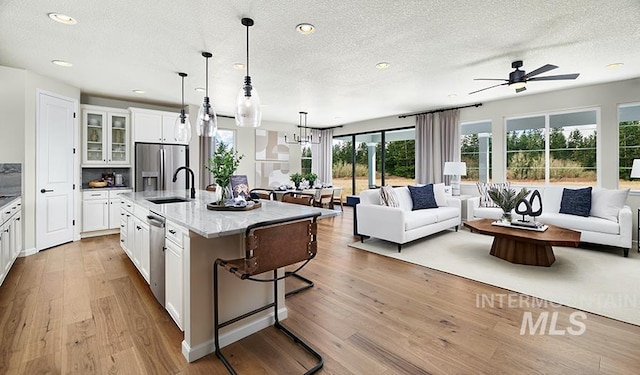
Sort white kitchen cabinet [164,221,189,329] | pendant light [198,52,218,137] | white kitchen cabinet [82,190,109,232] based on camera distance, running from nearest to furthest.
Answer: white kitchen cabinet [164,221,189,329] < pendant light [198,52,218,137] < white kitchen cabinet [82,190,109,232]

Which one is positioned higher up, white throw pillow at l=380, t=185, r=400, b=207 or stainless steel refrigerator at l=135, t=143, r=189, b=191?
stainless steel refrigerator at l=135, t=143, r=189, b=191

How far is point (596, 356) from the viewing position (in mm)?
1840

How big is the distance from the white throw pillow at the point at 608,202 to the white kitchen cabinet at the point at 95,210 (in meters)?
7.97

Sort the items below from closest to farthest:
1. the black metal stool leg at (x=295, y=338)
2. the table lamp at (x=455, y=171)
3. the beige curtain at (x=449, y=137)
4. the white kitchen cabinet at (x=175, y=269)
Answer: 1. the black metal stool leg at (x=295, y=338)
2. the white kitchen cabinet at (x=175, y=269)
3. the table lamp at (x=455, y=171)
4. the beige curtain at (x=449, y=137)

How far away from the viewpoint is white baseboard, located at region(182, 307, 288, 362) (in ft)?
6.00

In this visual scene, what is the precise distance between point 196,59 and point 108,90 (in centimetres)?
257

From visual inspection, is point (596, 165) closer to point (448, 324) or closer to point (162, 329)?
point (448, 324)

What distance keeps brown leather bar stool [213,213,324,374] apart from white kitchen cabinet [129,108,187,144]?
4.67m

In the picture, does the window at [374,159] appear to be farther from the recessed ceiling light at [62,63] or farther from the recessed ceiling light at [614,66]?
the recessed ceiling light at [62,63]

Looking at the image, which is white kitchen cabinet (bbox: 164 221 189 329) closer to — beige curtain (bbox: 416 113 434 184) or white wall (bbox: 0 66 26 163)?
white wall (bbox: 0 66 26 163)

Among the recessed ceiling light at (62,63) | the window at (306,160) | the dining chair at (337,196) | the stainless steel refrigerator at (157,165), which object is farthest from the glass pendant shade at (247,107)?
the window at (306,160)

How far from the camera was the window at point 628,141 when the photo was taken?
15.0 ft

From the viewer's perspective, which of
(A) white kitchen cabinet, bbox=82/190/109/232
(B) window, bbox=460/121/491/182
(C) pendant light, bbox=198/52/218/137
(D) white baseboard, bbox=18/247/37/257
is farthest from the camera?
(B) window, bbox=460/121/491/182

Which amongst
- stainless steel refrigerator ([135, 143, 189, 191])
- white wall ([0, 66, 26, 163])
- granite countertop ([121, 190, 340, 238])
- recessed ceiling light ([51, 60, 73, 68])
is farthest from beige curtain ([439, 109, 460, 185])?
white wall ([0, 66, 26, 163])
